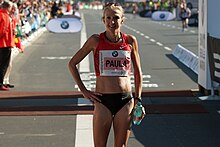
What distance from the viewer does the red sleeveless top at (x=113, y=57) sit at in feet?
18.6

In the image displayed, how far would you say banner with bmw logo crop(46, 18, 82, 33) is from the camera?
36.0 m

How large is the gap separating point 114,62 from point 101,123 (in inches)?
23.4

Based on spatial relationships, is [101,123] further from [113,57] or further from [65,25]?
[65,25]

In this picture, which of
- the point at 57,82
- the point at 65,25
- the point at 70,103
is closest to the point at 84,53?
the point at 70,103

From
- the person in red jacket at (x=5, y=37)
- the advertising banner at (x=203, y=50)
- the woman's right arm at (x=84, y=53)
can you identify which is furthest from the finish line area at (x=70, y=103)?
the woman's right arm at (x=84, y=53)

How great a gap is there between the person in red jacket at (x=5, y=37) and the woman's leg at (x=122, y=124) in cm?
805

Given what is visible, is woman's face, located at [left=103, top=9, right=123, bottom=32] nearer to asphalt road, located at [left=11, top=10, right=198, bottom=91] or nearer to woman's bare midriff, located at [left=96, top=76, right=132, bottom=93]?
woman's bare midriff, located at [left=96, top=76, right=132, bottom=93]

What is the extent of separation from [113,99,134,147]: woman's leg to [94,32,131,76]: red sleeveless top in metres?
0.35

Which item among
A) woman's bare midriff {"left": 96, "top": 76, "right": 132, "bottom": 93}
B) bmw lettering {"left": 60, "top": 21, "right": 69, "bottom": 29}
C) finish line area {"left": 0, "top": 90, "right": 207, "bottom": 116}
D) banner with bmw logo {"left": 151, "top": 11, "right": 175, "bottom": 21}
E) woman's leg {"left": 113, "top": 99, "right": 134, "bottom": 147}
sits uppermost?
woman's bare midriff {"left": 96, "top": 76, "right": 132, "bottom": 93}

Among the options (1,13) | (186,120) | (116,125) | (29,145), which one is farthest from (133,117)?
(1,13)

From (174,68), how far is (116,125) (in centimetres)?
1201

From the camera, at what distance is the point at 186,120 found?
9.66 meters

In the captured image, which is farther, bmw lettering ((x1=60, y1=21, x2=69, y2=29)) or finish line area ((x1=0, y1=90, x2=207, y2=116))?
bmw lettering ((x1=60, y1=21, x2=69, y2=29))

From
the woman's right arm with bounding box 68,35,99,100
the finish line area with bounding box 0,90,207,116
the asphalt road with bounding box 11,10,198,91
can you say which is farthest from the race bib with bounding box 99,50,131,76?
the asphalt road with bounding box 11,10,198,91
